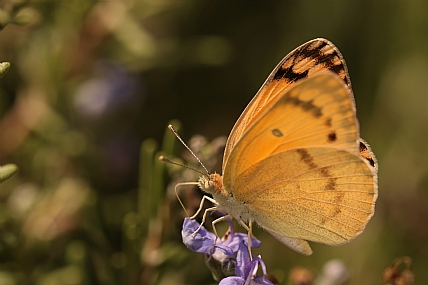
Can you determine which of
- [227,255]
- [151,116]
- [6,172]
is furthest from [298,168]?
[151,116]

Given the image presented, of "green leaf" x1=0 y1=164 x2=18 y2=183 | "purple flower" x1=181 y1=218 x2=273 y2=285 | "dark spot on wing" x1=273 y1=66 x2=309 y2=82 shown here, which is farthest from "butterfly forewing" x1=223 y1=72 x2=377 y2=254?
"green leaf" x1=0 y1=164 x2=18 y2=183

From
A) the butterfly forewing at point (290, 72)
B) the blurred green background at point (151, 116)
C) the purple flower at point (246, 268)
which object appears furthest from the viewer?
the blurred green background at point (151, 116)

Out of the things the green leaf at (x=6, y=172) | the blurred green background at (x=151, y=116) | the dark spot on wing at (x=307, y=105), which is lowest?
the blurred green background at (x=151, y=116)

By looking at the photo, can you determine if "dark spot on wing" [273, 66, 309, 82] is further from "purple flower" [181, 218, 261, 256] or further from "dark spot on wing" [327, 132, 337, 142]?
"purple flower" [181, 218, 261, 256]

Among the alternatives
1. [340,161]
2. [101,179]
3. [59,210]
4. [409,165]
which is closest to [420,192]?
[409,165]

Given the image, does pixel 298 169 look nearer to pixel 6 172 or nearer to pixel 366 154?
pixel 366 154

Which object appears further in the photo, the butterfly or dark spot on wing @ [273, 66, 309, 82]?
dark spot on wing @ [273, 66, 309, 82]

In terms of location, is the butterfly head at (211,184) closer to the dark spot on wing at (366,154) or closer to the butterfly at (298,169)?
the butterfly at (298,169)

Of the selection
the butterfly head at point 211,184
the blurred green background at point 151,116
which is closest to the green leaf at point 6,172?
the blurred green background at point 151,116

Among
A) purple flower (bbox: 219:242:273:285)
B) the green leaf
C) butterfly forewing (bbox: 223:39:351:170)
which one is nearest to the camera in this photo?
the green leaf
